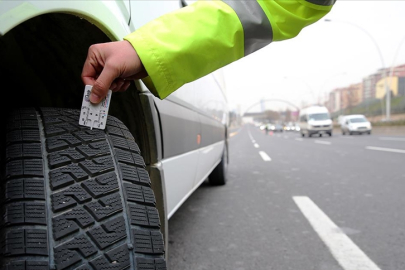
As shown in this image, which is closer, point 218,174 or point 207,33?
point 207,33

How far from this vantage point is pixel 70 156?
3.52 ft

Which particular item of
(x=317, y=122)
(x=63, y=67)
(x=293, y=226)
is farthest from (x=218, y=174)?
(x=317, y=122)

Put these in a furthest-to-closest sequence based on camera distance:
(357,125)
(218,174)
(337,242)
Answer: (357,125) < (218,174) < (337,242)

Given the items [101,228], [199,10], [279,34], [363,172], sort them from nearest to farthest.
Result: 1. [101,228]
2. [199,10]
3. [279,34]
4. [363,172]

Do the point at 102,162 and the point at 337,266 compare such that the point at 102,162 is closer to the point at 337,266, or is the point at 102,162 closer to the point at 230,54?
the point at 230,54

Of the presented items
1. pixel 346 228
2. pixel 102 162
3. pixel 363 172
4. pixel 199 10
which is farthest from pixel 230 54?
pixel 363 172

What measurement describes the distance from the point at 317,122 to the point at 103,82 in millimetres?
29171

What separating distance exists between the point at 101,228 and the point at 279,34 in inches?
37.2

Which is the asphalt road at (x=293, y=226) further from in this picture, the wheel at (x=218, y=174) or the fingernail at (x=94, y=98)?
the fingernail at (x=94, y=98)

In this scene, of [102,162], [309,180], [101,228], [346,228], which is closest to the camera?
[101,228]

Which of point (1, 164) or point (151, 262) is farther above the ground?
point (1, 164)

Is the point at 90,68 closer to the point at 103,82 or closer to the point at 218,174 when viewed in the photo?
the point at 103,82

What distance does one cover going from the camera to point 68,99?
1.46 m

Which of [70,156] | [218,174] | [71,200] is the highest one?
[70,156]
